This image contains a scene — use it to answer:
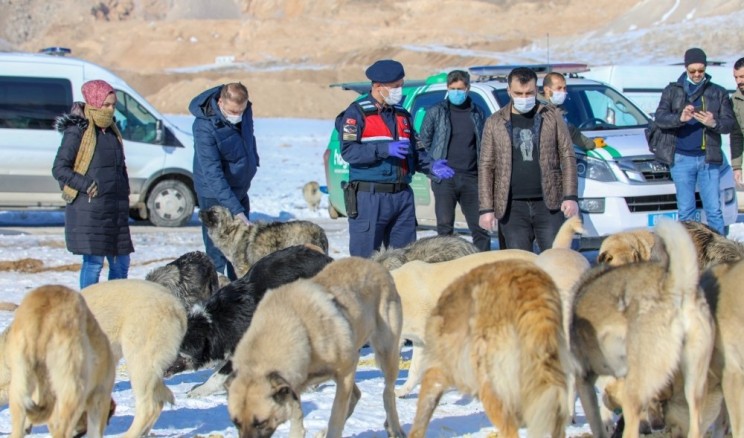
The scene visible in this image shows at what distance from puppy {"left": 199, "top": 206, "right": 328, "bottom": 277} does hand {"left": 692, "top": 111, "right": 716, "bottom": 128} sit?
363 centimetres

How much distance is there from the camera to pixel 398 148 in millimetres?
8180

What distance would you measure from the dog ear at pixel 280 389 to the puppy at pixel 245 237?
166 inches

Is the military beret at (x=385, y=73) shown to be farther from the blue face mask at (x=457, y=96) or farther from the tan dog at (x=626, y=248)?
the tan dog at (x=626, y=248)

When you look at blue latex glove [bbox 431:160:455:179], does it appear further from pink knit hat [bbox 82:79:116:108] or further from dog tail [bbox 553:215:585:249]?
pink knit hat [bbox 82:79:116:108]

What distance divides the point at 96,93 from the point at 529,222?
137 inches

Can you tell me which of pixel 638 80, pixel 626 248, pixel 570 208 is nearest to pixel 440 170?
pixel 570 208

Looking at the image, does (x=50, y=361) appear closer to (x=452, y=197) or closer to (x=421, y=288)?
(x=421, y=288)

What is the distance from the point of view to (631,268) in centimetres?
525

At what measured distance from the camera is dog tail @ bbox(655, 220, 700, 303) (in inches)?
191

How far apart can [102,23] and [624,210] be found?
375 ft

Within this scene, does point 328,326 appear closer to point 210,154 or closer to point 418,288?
point 418,288

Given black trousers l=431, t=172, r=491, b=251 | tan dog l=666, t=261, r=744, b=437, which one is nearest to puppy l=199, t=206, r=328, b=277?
black trousers l=431, t=172, r=491, b=251

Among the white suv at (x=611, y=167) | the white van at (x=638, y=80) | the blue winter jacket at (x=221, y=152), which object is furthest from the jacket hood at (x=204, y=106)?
the white van at (x=638, y=80)

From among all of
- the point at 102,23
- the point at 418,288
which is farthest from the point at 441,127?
the point at 102,23
